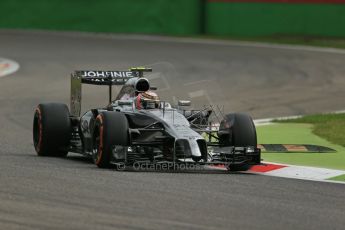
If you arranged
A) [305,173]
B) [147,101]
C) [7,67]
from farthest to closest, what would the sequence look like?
1. [7,67]
2. [147,101]
3. [305,173]

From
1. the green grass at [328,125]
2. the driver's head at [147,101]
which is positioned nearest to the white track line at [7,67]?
the green grass at [328,125]

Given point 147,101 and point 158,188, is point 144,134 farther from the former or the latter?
point 158,188

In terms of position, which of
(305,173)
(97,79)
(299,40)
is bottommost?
(305,173)

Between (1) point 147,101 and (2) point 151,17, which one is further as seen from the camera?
(2) point 151,17

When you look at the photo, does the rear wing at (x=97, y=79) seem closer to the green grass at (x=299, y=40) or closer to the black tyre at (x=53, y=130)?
the black tyre at (x=53, y=130)

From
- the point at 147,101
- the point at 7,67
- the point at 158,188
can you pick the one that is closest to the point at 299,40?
the point at 7,67

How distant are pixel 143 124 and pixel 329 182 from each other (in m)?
2.45

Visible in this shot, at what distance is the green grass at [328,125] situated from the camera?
1761 cm

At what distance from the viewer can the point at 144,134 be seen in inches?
539

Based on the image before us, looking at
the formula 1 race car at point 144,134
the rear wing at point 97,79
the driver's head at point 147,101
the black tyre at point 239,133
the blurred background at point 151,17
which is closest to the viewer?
the formula 1 race car at point 144,134

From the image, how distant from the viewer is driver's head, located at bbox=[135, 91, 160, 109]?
1408 cm

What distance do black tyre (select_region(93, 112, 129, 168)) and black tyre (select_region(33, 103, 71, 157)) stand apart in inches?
63.2

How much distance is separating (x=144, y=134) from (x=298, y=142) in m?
4.13

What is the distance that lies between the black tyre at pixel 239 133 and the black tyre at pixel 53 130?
223 cm
